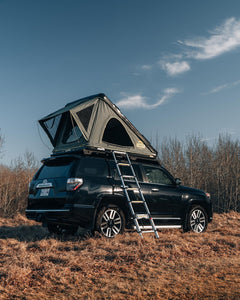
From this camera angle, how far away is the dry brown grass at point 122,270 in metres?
3.86

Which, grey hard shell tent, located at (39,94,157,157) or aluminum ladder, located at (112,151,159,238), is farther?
grey hard shell tent, located at (39,94,157,157)

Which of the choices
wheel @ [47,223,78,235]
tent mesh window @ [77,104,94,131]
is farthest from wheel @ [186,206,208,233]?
tent mesh window @ [77,104,94,131]

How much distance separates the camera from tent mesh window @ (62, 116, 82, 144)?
27.9ft

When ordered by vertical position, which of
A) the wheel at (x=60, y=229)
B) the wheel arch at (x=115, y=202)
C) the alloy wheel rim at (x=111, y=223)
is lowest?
the wheel at (x=60, y=229)

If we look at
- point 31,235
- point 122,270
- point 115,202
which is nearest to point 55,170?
point 115,202

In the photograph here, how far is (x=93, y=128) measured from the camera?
8.42m

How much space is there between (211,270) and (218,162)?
73.3ft

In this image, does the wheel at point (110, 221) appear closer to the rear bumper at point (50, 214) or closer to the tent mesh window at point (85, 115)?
the rear bumper at point (50, 214)

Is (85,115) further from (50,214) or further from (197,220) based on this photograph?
(197,220)

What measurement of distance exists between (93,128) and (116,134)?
794 mm

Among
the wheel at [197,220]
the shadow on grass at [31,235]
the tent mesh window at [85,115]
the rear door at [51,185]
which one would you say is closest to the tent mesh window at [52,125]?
the tent mesh window at [85,115]

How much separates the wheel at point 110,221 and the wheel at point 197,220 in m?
2.22

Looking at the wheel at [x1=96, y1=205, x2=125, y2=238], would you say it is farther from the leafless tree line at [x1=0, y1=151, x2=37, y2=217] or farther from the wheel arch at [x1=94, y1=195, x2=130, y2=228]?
the leafless tree line at [x1=0, y1=151, x2=37, y2=217]

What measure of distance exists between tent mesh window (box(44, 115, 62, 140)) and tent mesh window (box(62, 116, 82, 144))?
314mm
